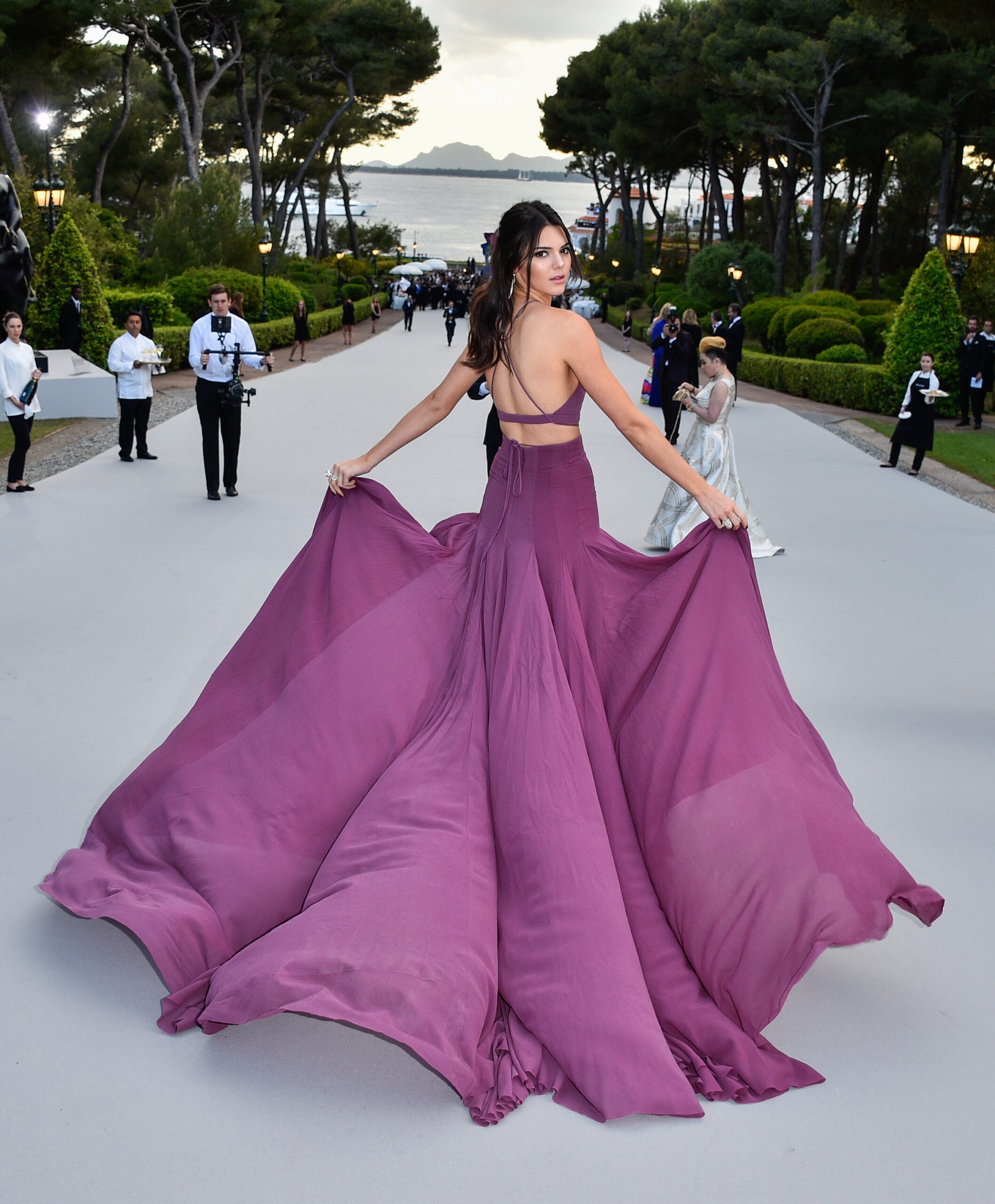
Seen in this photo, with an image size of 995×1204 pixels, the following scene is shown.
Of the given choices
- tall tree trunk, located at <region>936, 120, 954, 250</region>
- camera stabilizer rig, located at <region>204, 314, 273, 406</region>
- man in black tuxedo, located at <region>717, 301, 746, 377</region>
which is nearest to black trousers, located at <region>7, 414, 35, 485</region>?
camera stabilizer rig, located at <region>204, 314, 273, 406</region>

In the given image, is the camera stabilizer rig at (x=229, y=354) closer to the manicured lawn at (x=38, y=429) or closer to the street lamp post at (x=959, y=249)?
the manicured lawn at (x=38, y=429)

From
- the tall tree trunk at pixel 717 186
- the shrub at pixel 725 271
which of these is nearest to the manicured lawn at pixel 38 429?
the shrub at pixel 725 271

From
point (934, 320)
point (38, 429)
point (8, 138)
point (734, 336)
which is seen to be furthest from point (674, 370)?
point (8, 138)

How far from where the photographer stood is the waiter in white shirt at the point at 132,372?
10.8 meters

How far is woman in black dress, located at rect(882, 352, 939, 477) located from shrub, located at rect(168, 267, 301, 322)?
13.7 m

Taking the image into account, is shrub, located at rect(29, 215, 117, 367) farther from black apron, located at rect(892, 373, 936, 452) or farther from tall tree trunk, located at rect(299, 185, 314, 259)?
tall tree trunk, located at rect(299, 185, 314, 259)

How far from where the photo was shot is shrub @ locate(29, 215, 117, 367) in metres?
17.0

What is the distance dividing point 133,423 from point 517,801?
9777mm

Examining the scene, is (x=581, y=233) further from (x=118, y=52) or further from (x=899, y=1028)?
(x=899, y=1028)

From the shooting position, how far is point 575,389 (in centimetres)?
363

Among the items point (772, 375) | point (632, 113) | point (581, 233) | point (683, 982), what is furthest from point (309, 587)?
point (581, 233)

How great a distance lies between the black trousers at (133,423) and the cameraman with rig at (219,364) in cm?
199

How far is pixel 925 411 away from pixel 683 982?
36.2 feet

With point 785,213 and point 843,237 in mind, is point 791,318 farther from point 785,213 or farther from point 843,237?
point 843,237
